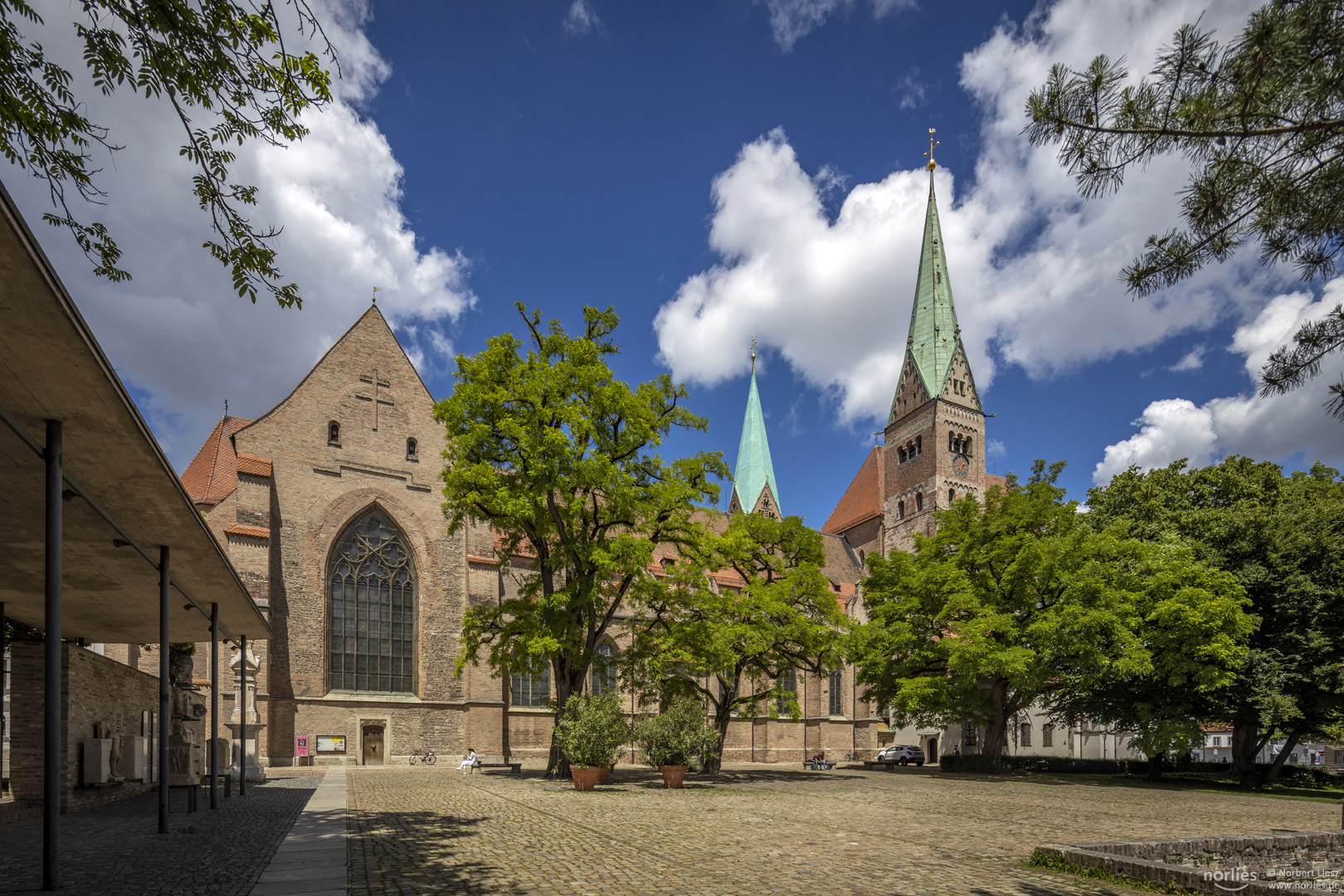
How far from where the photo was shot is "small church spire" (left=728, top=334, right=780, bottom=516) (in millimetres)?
68250

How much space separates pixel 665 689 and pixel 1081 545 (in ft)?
50.8

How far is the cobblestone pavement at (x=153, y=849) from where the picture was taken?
7457mm

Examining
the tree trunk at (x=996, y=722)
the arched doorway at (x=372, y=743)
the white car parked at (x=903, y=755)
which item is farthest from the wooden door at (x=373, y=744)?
the white car parked at (x=903, y=755)

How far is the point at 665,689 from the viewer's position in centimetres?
2605

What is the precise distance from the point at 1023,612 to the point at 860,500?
1462 inches

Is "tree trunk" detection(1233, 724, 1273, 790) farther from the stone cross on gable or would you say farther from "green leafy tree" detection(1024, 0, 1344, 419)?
the stone cross on gable

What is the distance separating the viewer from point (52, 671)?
274 inches

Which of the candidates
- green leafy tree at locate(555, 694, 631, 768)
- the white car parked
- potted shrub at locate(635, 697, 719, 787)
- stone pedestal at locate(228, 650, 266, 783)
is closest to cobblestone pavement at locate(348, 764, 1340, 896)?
potted shrub at locate(635, 697, 719, 787)

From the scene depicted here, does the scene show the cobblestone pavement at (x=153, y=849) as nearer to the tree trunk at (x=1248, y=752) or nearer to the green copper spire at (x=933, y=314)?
the tree trunk at (x=1248, y=752)

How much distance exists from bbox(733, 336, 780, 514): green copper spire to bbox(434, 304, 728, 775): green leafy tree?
43488mm

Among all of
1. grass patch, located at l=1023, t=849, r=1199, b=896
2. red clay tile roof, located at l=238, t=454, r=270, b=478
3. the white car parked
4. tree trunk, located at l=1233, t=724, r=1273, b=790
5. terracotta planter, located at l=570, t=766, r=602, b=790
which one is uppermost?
red clay tile roof, located at l=238, t=454, r=270, b=478

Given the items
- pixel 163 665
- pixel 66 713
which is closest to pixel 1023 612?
pixel 163 665

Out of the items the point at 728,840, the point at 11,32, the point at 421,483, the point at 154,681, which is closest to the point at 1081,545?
the point at 728,840

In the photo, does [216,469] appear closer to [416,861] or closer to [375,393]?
[375,393]
